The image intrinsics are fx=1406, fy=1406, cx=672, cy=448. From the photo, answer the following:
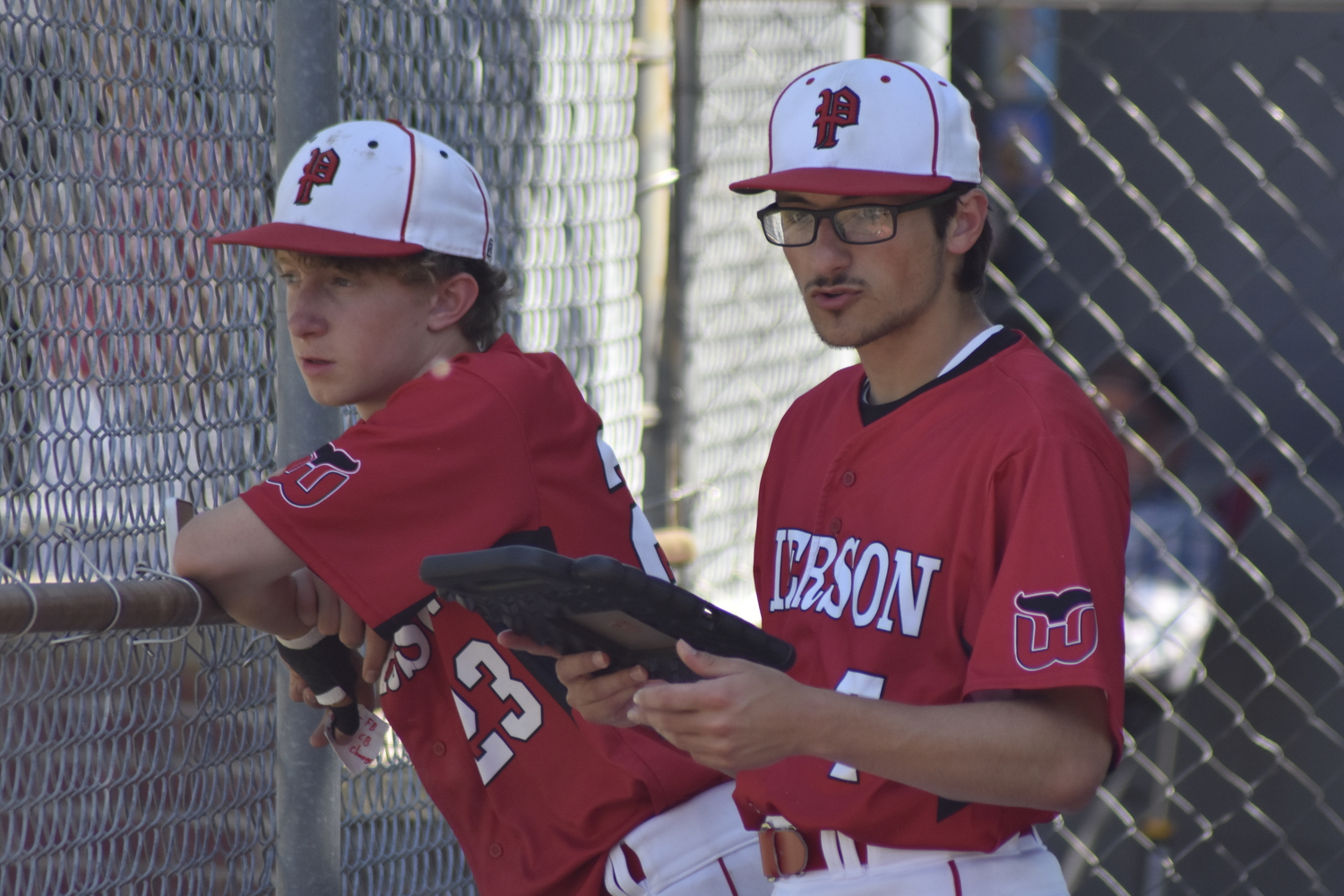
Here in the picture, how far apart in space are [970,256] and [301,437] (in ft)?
3.17

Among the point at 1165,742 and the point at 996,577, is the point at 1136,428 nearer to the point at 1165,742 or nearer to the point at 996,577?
the point at 1165,742

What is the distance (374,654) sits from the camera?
1.87 meters

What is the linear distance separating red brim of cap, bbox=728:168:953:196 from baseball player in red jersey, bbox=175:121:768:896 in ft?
1.48

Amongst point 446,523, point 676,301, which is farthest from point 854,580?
point 676,301

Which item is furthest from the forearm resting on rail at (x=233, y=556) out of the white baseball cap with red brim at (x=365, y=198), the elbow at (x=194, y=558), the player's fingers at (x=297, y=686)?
the white baseball cap with red brim at (x=365, y=198)

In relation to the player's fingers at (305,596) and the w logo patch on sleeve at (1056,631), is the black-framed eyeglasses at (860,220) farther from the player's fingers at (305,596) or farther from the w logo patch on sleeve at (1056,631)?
the player's fingers at (305,596)

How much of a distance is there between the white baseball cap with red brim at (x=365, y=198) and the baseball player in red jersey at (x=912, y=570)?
0.44 m

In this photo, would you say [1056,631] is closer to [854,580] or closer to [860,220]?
[854,580]

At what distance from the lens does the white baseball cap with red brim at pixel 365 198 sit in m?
1.83

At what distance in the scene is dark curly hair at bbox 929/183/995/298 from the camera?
174 centimetres

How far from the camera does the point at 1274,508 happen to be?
5.89 metres

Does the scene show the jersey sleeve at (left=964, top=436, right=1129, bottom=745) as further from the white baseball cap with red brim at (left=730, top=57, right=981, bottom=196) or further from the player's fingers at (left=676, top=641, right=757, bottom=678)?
the white baseball cap with red brim at (left=730, top=57, right=981, bottom=196)

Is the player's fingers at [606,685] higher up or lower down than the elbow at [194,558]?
lower down

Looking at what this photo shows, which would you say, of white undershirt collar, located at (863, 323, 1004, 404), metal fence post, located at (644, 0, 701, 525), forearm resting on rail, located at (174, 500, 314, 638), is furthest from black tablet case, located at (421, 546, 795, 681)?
metal fence post, located at (644, 0, 701, 525)
